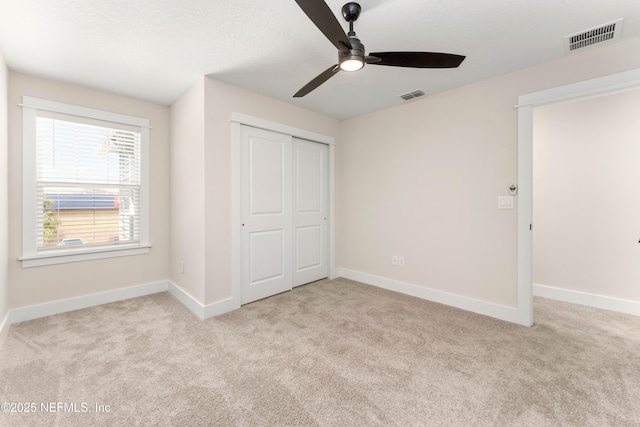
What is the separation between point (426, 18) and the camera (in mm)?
1861

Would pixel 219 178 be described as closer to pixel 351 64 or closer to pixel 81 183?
pixel 81 183

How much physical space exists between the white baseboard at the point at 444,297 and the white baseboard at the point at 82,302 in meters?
2.67

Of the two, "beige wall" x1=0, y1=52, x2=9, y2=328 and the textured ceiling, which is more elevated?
the textured ceiling

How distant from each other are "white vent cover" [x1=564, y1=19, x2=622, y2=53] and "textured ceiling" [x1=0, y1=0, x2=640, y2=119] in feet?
0.17

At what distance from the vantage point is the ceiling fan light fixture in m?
1.64

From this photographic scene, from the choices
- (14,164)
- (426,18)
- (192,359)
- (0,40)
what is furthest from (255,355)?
(0,40)

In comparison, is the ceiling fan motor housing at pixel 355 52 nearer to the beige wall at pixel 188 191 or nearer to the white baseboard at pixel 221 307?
the beige wall at pixel 188 191

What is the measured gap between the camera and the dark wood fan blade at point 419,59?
1719 millimetres

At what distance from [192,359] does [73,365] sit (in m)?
0.81

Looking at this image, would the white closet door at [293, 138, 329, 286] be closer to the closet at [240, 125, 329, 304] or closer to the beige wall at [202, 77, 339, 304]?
the closet at [240, 125, 329, 304]

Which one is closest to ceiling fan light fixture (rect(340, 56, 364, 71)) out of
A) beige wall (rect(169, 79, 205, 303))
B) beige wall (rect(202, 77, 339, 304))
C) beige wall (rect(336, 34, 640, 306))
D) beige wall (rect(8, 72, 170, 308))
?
beige wall (rect(202, 77, 339, 304))

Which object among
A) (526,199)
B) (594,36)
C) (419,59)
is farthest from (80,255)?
(594,36)

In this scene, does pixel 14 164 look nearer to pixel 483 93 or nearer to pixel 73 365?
pixel 73 365

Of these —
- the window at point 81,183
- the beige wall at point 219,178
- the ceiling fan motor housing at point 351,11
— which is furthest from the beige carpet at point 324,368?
the ceiling fan motor housing at point 351,11
